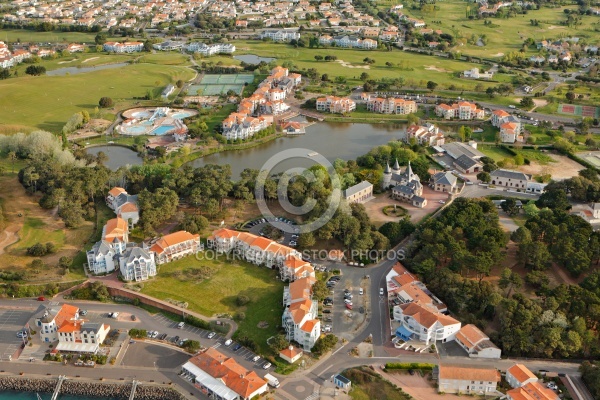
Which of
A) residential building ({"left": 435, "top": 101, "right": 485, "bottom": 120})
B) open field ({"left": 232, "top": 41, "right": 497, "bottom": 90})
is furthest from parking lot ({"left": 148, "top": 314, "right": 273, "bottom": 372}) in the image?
open field ({"left": 232, "top": 41, "right": 497, "bottom": 90})

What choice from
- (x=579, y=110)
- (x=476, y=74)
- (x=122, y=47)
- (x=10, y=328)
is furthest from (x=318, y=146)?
(x=122, y=47)

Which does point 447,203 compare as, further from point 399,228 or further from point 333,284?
point 333,284

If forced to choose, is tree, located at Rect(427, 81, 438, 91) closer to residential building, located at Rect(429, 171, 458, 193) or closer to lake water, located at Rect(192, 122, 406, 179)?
lake water, located at Rect(192, 122, 406, 179)

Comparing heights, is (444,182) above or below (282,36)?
below

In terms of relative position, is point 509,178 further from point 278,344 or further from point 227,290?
point 278,344

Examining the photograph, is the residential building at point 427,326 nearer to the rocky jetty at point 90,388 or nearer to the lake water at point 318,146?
the rocky jetty at point 90,388

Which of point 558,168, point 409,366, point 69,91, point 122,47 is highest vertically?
point 122,47

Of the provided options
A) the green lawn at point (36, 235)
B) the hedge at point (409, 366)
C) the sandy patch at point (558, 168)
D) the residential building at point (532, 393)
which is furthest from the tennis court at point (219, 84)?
the residential building at point (532, 393)

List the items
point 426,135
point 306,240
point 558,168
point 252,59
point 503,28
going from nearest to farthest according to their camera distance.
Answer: point 306,240
point 558,168
point 426,135
point 252,59
point 503,28
